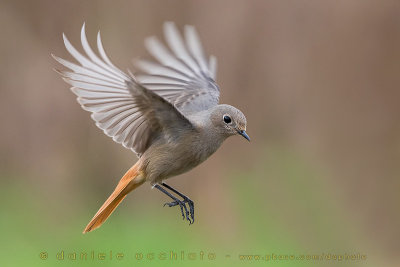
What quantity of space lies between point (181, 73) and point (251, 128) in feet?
11.8

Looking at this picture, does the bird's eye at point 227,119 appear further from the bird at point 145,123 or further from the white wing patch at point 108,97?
the white wing patch at point 108,97

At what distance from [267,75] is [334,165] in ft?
4.06

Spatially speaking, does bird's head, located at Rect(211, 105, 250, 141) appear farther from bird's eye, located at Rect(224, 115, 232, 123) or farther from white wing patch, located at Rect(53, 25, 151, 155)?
white wing patch, located at Rect(53, 25, 151, 155)

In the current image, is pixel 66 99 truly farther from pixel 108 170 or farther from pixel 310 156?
pixel 310 156

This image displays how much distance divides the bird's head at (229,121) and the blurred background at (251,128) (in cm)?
367

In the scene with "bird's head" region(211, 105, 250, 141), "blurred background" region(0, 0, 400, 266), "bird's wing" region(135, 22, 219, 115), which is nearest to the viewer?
"bird's head" region(211, 105, 250, 141)

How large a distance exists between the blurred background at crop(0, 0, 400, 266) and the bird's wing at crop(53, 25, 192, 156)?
357 cm

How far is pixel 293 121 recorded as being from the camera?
28.6ft

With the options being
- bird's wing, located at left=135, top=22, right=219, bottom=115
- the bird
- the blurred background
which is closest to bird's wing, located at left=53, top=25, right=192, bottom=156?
the bird

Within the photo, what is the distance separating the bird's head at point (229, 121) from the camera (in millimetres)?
4020

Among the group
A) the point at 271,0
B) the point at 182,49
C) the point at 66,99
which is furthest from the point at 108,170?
the point at 182,49

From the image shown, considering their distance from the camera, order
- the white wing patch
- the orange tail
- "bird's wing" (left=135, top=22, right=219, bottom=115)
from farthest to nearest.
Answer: "bird's wing" (left=135, top=22, right=219, bottom=115), the orange tail, the white wing patch

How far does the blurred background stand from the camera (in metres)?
7.96

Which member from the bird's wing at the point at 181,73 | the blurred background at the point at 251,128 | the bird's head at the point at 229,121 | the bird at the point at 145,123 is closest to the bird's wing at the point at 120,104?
the bird at the point at 145,123
